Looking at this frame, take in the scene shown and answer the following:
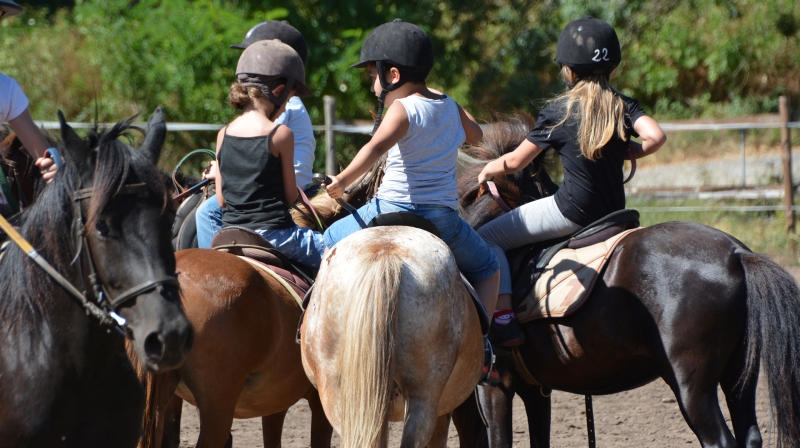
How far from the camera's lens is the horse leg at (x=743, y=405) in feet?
11.7

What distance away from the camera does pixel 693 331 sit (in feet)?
11.6

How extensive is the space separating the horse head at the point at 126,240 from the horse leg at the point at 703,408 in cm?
225

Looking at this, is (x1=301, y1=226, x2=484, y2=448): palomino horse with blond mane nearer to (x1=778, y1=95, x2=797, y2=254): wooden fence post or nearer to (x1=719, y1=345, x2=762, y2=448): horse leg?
(x1=719, y1=345, x2=762, y2=448): horse leg

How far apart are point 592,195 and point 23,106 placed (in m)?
2.65

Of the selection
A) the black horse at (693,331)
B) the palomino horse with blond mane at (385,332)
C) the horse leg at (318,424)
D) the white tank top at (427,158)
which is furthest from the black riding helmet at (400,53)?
the horse leg at (318,424)

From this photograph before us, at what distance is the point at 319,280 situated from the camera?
120 inches

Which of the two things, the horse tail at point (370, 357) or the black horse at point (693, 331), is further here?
the black horse at point (693, 331)

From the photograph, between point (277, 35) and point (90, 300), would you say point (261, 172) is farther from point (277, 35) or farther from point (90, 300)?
point (277, 35)

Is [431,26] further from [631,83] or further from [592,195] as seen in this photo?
[592,195]

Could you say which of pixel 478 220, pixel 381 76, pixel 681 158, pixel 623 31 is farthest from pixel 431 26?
pixel 381 76

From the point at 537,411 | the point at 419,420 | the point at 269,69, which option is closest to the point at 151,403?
the point at 419,420

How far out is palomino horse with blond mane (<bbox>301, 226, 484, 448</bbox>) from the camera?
9.09ft

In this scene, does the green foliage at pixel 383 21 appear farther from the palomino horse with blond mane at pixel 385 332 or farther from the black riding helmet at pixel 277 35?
the palomino horse with blond mane at pixel 385 332

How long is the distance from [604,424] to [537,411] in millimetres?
1250
